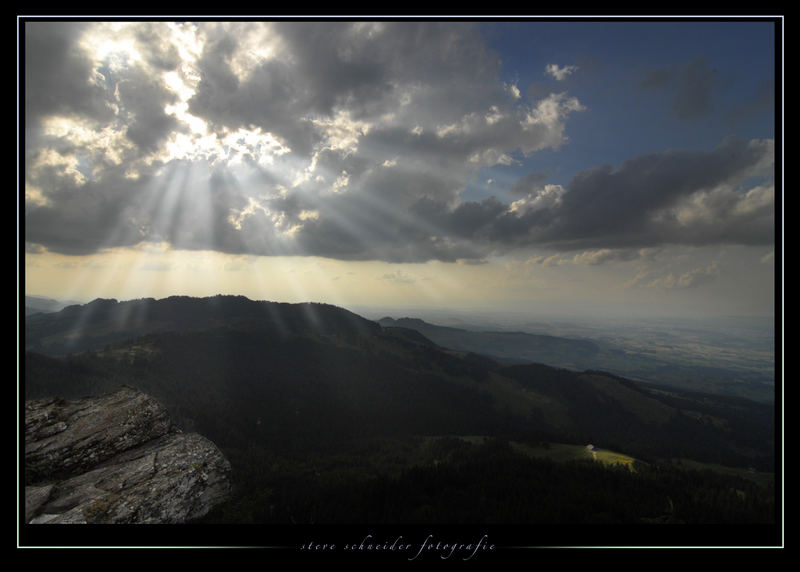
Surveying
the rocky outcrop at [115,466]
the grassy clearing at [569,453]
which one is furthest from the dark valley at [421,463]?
the rocky outcrop at [115,466]

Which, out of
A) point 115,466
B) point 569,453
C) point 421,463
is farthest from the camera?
point 569,453

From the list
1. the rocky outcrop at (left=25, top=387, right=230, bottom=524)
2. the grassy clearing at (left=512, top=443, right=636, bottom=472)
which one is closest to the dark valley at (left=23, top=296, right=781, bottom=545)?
the grassy clearing at (left=512, top=443, right=636, bottom=472)

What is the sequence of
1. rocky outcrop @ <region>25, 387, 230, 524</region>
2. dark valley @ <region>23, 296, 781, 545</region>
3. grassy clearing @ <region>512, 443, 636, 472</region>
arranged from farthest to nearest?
grassy clearing @ <region>512, 443, 636, 472</region> → dark valley @ <region>23, 296, 781, 545</region> → rocky outcrop @ <region>25, 387, 230, 524</region>

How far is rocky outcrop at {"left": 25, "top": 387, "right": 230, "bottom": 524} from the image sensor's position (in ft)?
38.8

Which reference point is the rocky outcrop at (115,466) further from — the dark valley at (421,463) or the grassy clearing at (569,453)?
the grassy clearing at (569,453)

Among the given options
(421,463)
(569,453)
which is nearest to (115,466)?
(421,463)

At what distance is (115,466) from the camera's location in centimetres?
1459

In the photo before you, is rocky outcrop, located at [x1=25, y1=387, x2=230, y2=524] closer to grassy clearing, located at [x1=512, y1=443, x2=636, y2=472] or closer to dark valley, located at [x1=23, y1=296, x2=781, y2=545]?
dark valley, located at [x1=23, y1=296, x2=781, y2=545]

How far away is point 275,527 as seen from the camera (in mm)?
10711

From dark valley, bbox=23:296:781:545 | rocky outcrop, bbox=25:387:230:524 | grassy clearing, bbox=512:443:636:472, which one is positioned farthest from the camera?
grassy clearing, bbox=512:443:636:472

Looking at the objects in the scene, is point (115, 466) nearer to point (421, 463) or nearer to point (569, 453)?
point (421, 463)
